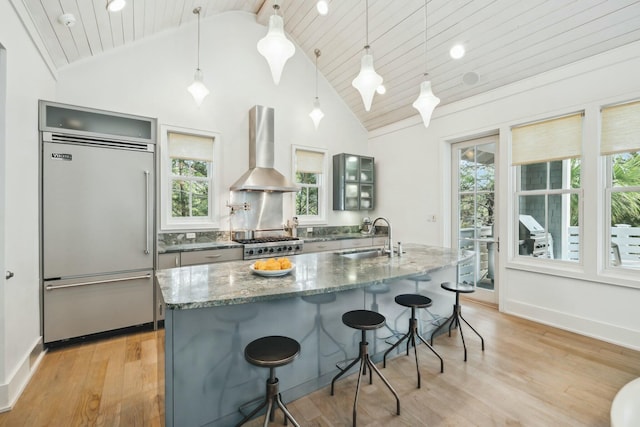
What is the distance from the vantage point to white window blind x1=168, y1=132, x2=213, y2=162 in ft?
12.6

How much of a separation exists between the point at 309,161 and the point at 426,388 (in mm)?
3806

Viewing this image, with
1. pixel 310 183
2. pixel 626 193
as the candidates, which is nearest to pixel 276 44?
pixel 310 183

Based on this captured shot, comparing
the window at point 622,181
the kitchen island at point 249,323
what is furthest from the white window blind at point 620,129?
the kitchen island at point 249,323

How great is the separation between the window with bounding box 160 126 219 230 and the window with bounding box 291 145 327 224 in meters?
1.39

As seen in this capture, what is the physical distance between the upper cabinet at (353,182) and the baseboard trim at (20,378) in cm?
410

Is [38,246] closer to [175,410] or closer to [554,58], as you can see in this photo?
[175,410]

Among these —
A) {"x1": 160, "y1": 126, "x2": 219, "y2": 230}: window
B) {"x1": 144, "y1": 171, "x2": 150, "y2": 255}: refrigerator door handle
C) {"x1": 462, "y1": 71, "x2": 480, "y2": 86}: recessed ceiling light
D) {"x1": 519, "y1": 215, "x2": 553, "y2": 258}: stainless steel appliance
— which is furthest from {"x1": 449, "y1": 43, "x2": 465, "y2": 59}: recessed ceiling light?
{"x1": 144, "y1": 171, "x2": 150, "y2": 255}: refrigerator door handle

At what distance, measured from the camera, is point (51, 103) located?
269cm

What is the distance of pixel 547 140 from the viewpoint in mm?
3406

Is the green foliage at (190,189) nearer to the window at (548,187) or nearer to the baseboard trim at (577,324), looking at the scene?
the window at (548,187)

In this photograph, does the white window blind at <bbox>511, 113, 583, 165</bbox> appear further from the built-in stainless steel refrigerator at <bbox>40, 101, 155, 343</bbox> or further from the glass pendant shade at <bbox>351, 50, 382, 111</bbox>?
the built-in stainless steel refrigerator at <bbox>40, 101, 155, 343</bbox>

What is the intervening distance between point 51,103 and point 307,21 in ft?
11.2

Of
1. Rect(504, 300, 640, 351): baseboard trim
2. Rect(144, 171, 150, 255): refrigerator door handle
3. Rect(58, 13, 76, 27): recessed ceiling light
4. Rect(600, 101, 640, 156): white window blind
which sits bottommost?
Rect(504, 300, 640, 351): baseboard trim

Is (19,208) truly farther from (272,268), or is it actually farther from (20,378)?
(272,268)
